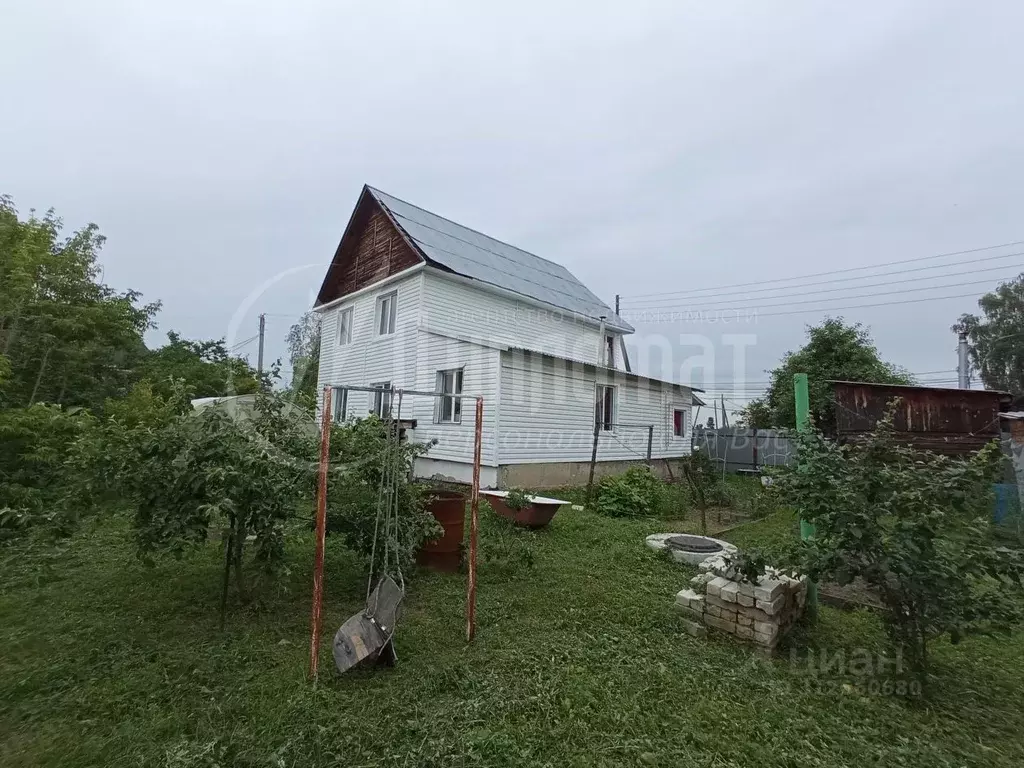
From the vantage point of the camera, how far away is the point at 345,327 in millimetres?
15508

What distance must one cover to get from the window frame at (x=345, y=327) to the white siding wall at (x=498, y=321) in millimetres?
4011

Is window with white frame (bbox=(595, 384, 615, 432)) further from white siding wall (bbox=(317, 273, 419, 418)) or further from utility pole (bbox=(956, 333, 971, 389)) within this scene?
utility pole (bbox=(956, 333, 971, 389))

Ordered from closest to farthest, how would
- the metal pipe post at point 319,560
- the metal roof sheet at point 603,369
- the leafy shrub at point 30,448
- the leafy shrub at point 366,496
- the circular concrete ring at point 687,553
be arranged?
the metal pipe post at point 319,560
the leafy shrub at point 366,496
the leafy shrub at point 30,448
the circular concrete ring at point 687,553
the metal roof sheet at point 603,369

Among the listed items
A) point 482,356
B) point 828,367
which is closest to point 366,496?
point 482,356

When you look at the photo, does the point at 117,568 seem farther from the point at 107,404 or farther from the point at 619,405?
the point at 619,405

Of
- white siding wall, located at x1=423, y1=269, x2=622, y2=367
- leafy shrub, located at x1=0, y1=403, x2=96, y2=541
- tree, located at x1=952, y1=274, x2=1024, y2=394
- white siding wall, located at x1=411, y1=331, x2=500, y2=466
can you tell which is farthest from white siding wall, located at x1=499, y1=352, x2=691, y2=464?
tree, located at x1=952, y1=274, x2=1024, y2=394

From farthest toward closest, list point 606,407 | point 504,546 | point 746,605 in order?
point 606,407 → point 504,546 → point 746,605

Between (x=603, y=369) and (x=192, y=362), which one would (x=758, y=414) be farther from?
(x=192, y=362)

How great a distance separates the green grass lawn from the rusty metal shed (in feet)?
21.3

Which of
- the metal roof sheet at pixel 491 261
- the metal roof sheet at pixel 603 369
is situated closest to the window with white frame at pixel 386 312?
the metal roof sheet at pixel 491 261

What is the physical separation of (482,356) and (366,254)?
21.1 feet

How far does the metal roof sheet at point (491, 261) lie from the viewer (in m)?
13.4

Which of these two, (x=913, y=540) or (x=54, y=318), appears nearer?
(x=913, y=540)

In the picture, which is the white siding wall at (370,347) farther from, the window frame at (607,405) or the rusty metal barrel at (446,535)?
the rusty metal barrel at (446,535)
